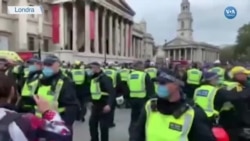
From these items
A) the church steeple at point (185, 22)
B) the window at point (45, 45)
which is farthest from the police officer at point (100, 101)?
the church steeple at point (185, 22)

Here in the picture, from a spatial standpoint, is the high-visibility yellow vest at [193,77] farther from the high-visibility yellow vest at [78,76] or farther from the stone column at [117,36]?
the stone column at [117,36]

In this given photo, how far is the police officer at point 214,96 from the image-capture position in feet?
21.1

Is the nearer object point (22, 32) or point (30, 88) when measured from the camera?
point (30, 88)

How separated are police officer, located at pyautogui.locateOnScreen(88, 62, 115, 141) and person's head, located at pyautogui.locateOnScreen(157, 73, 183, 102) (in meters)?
5.38

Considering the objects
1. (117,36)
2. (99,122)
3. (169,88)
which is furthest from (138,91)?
(117,36)

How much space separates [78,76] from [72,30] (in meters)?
43.1

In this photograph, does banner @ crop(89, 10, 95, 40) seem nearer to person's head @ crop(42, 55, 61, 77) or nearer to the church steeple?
person's head @ crop(42, 55, 61, 77)

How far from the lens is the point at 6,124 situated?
312cm

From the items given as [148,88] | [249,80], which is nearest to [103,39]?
[148,88]

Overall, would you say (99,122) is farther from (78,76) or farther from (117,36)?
(117,36)

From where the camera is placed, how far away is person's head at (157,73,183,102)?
13.4 feet

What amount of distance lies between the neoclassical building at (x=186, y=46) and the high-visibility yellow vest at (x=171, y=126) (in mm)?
140953

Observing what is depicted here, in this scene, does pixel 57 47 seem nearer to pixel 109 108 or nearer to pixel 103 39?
pixel 103 39

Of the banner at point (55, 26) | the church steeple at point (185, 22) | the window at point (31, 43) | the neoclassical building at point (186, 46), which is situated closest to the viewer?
the window at point (31, 43)
